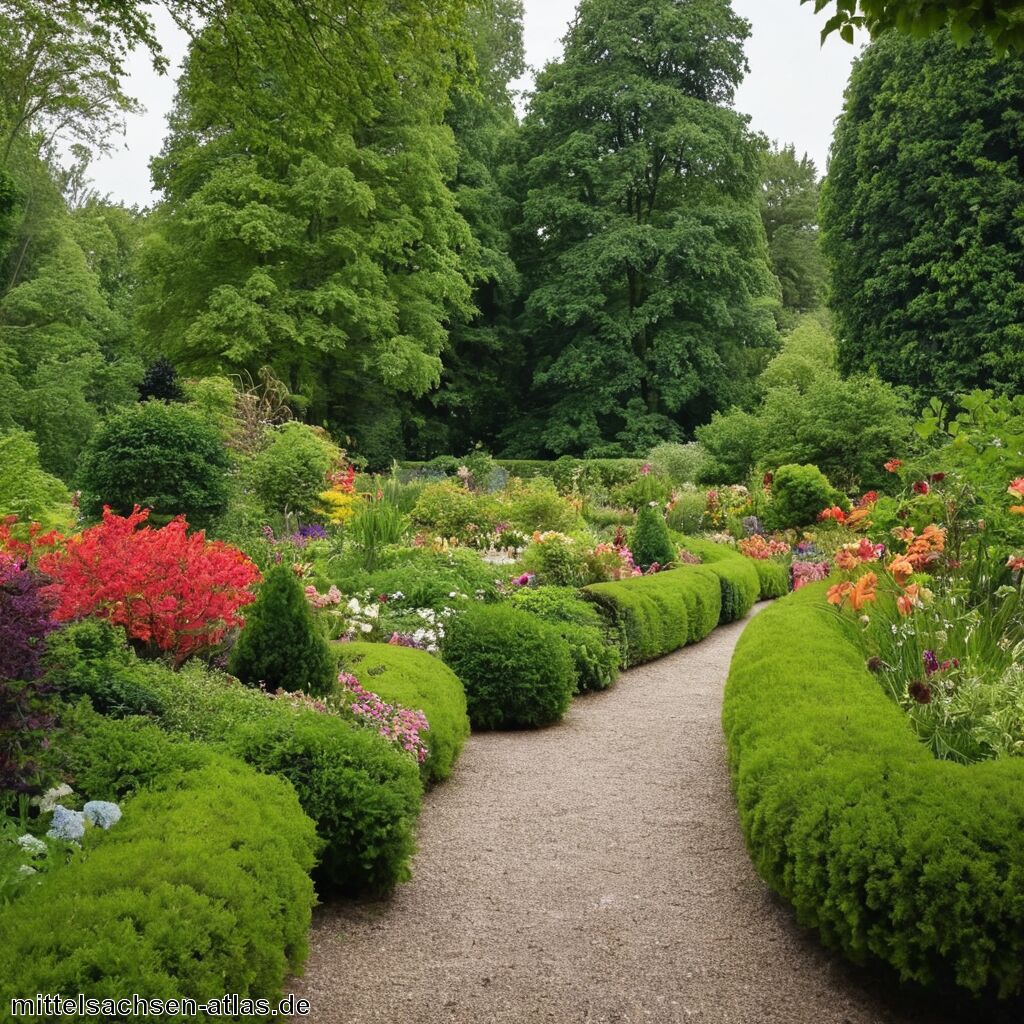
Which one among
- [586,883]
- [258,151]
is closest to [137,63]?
[586,883]

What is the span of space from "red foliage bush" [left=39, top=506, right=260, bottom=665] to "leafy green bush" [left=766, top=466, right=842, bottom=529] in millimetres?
12242

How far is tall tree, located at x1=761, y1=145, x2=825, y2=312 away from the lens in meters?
38.7

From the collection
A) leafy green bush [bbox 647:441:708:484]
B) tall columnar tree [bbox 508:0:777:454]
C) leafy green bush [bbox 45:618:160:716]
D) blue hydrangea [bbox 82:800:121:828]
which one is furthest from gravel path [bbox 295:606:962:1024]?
tall columnar tree [bbox 508:0:777:454]

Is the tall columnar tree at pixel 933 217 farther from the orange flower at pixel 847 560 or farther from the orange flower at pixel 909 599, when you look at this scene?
the orange flower at pixel 909 599

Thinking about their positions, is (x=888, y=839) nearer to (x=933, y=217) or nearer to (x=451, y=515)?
(x=451, y=515)

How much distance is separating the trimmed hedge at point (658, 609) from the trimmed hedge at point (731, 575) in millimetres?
659

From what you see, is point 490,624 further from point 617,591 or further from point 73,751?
point 73,751

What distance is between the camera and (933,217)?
2077cm

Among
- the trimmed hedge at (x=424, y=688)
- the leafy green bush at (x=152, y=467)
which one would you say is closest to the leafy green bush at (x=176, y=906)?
the trimmed hedge at (x=424, y=688)

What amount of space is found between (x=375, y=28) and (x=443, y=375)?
20.6 meters

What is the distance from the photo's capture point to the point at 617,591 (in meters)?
8.43

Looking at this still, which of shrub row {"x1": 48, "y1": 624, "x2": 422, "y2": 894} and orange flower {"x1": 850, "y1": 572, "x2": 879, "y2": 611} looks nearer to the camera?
shrub row {"x1": 48, "y1": 624, "x2": 422, "y2": 894}

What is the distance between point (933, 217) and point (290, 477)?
17249 millimetres

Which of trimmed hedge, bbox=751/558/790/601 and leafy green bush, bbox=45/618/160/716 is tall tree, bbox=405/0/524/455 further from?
leafy green bush, bbox=45/618/160/716
